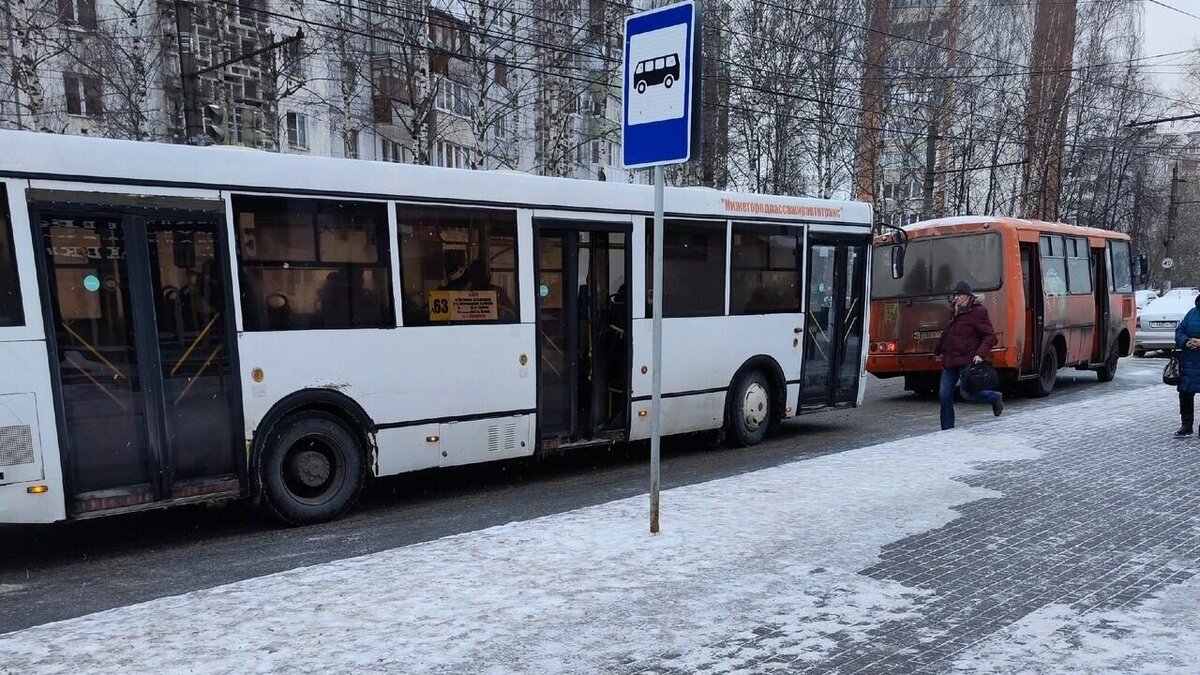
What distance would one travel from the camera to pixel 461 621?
4578mm

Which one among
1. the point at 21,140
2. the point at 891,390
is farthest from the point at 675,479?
the point at 891,390

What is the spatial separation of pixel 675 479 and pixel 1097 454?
14.9 feet

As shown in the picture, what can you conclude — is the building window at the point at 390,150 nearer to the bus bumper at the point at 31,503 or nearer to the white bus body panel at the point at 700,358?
the white bus body panel at the point at 700,358

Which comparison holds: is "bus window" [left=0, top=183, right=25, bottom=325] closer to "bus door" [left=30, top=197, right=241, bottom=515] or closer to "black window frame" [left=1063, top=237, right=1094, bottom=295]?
"bus door" [left=30, top=197, right=241, bottom=515]

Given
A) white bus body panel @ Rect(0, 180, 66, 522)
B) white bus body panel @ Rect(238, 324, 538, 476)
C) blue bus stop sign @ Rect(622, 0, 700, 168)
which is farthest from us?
white bus body panel @ Rect(238, 324, 538, 476)

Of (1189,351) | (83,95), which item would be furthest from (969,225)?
(83,95)

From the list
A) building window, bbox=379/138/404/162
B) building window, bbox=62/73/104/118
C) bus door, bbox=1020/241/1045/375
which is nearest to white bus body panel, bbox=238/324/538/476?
bus door, bbox=1020/241/1045/375

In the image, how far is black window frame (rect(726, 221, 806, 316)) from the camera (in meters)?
10.3

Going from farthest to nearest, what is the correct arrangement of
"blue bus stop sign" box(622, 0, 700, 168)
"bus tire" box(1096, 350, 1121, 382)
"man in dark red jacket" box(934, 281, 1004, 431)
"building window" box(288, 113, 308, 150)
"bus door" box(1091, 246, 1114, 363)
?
"building window" box(288, 113, 308, 150) < "bus tire" box(1096, 350, 1121, 382) < "bus door" box(1091, 246, 1114, 363) < "man in dark red jacket" box(934, 281, 1004, 431) < "blue bus stop sign" box(622, 0, 700, 168)

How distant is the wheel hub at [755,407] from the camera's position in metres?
10.8

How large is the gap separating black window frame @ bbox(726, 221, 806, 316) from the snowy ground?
4.20m

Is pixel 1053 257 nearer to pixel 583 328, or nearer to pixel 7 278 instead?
pixel 583 328

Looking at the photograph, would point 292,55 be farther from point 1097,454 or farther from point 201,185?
point 1097,454

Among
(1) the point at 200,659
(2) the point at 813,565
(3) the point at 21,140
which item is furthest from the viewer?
(3) the point at 21,140
